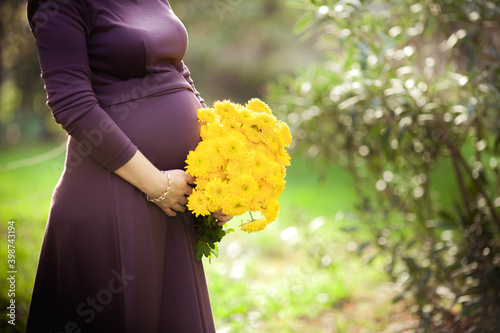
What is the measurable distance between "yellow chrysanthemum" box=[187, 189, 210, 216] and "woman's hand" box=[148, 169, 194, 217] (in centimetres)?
6

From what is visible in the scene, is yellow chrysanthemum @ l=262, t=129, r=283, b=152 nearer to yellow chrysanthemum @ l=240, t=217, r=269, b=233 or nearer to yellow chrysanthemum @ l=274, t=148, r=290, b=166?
yellow chrysanthemum @ l=274, t=148, r=290, b=166

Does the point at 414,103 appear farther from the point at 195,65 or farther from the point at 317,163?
the point at 195,65

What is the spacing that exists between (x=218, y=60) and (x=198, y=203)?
10.6 m

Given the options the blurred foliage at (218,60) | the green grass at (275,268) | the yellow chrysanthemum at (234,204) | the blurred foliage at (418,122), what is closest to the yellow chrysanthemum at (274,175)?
the yellow chrysanthemum at (234,204)

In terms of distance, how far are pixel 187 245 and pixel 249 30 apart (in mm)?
10545

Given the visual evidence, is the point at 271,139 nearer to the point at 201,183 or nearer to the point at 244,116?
the point at 244,116

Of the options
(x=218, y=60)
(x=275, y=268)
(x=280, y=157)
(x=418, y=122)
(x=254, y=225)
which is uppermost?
(x=218, y=60)

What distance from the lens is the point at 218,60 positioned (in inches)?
460

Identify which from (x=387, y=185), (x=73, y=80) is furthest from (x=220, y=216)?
(x=387, y=185)

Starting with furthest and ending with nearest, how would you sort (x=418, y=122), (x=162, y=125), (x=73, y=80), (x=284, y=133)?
(x=418, y=122), (x=284, y=133), (x=162, y=125), (x=73, y=80)

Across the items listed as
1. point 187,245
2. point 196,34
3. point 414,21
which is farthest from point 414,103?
point 196,34

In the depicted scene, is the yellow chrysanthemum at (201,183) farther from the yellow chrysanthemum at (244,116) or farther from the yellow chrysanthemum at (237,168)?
the yellow chrysanthemum at (244,116)

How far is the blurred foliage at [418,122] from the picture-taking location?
8.39ft

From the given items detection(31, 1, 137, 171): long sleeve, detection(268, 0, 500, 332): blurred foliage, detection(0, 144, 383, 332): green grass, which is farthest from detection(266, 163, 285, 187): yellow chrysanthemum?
detection(0, 144, 383, 332): green grass
